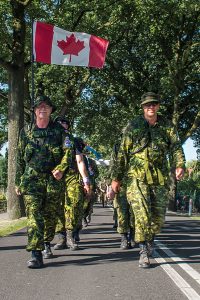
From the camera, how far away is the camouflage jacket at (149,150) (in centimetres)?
634

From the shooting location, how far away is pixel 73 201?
8.30 metres

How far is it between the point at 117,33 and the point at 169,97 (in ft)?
25.8

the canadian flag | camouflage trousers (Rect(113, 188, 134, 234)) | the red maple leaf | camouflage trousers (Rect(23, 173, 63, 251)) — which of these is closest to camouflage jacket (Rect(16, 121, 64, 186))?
camouflage trousers (Rect(23, 173, 63, 251))

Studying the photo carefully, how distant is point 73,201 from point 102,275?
2518mm

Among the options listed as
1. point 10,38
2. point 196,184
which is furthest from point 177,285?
point 196,184

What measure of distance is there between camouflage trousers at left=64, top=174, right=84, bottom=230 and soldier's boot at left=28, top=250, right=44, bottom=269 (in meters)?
1.84

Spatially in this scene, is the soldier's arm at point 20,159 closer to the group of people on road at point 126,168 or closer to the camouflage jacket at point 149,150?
the group of people on road at point 126,168

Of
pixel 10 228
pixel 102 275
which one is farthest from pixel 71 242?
pixel 10 228

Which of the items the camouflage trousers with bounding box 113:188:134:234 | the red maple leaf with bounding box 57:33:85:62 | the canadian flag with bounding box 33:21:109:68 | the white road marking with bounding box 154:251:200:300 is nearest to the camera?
the white road marking with bounding box 154:251:200:300

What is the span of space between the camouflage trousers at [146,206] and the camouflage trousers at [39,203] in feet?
2.97

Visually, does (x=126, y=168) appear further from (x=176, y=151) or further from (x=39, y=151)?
(x=39, y=151)

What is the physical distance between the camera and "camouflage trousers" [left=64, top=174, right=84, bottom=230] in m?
8.21

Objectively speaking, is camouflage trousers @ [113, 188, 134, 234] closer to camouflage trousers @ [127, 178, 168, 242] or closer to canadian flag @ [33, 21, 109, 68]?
camouflage trousers @ [127, 178, 168, 242]

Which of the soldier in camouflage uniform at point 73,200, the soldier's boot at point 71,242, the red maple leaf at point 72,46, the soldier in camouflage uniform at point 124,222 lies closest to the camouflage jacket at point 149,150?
the soldier in camouflage uniform at point 124,222
